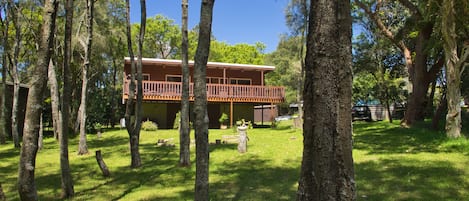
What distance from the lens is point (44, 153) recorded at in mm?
12836

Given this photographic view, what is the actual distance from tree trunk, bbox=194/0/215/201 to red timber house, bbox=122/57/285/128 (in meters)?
18.0

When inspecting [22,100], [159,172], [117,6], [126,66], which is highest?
[117,6]

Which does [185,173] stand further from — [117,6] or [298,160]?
[117,6]

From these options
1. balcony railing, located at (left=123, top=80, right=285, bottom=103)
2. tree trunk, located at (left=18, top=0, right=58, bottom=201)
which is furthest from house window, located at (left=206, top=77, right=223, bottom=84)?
tree trunk, located at (left=18, top=0, right=58, bottom=201)

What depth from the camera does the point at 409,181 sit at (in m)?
6.35

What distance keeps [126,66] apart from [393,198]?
22.1 metres

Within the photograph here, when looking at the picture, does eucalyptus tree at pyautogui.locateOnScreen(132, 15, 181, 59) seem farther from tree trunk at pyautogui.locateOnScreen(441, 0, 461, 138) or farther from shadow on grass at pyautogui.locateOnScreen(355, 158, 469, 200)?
shadow on grass at pyautogui.locateOnScreen(355, 158, 469, 200)

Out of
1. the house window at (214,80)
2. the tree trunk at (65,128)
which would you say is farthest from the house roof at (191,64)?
the tree trunk at (65,128)

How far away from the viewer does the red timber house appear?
22.4 meters

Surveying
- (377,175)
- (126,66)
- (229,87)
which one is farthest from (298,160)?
(126,66)

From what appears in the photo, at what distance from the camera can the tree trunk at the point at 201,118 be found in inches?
160

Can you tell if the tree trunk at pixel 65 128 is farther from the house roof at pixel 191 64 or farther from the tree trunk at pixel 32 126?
the house roof at pixel 191 64

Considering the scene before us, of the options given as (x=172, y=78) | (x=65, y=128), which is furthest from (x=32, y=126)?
(x=172, y=78)

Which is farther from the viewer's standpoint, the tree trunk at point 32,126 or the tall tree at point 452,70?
the tall tree at point 452,70
